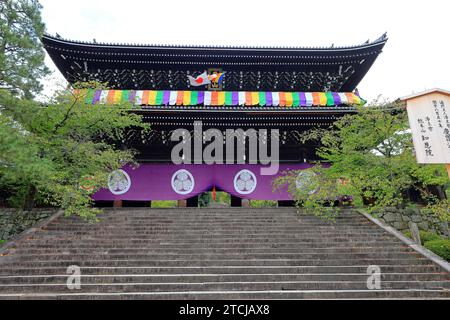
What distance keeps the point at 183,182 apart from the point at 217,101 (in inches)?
201

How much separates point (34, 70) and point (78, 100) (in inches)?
64.8

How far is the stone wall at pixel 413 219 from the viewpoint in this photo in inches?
399

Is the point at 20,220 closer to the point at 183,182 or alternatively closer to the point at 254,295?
the point at 183,182

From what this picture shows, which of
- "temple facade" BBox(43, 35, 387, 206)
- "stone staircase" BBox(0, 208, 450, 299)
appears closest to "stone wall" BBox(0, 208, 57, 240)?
"stone staircase" BBox(0, 208, 450, 299)

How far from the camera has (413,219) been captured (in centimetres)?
1025

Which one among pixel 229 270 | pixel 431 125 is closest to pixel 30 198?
pixel 229 270

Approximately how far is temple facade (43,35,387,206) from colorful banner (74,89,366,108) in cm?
5

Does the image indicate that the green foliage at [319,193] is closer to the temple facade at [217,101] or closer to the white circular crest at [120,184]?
the temple facade at [217,101]

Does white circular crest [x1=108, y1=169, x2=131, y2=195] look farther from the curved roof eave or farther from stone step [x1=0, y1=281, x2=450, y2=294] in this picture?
the curved roof eave

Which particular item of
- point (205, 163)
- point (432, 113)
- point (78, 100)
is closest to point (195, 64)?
point (205, 163)

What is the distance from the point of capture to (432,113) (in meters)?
6.38

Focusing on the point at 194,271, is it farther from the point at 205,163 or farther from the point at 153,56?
the point at 153,56

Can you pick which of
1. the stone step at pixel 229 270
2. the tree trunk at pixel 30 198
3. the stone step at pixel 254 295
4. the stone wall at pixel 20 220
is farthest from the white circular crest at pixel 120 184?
Result: the stone step at pixel 254 295

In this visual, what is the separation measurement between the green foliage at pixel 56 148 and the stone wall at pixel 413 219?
1063cm
